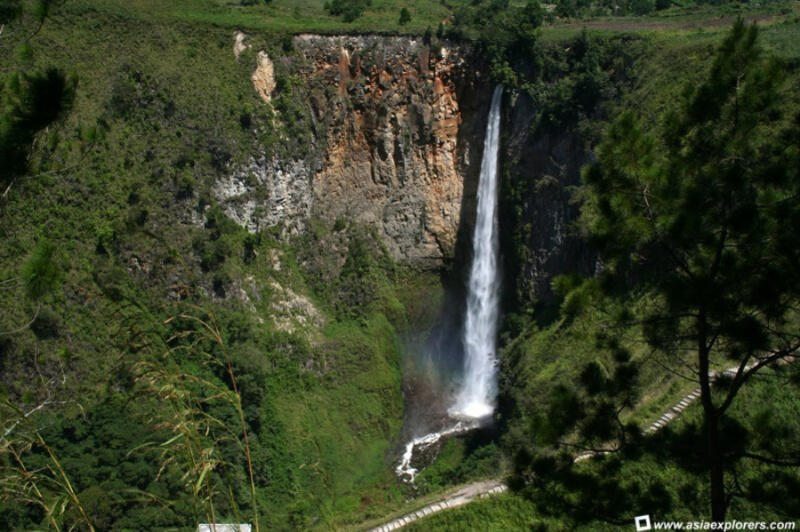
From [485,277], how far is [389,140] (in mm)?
7245

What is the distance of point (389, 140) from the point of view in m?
30.5

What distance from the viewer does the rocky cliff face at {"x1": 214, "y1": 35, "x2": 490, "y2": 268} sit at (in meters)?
29.6

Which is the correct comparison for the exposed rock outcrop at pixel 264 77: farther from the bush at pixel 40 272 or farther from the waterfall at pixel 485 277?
the bush at pixel 40 272

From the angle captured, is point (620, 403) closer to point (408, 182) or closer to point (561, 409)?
point (561, 409)

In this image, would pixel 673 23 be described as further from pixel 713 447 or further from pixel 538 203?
pixel 713 447

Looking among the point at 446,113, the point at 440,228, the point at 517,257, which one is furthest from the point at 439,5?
the point at 517,257

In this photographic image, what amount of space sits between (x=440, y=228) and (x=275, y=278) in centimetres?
814

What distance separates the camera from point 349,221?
3042 centimetres

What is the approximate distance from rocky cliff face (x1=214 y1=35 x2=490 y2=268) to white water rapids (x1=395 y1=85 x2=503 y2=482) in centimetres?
104

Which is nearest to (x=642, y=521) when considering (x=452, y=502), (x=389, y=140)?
(x=452, y=502)

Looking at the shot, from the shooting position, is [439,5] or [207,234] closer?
[207,234]

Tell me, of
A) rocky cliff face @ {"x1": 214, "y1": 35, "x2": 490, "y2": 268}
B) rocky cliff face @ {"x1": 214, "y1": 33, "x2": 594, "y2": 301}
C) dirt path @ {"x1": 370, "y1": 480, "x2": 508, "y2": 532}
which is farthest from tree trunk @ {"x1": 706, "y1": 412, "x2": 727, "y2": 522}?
rocky cliff face @ {"x1": 214, "y1": 35, "x2": 490, "y2": 268}

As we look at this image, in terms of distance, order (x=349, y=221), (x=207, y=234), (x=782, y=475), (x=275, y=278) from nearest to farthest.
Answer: (x=782, y=475)
(x=207, y=234)
(x=275, y=278)
(x=349, y=221)

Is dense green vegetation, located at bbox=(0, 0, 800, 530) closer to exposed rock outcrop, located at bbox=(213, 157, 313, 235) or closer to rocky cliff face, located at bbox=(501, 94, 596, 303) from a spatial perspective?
rocky cliff face, located at bbox=(501, 94, 596, 303)
